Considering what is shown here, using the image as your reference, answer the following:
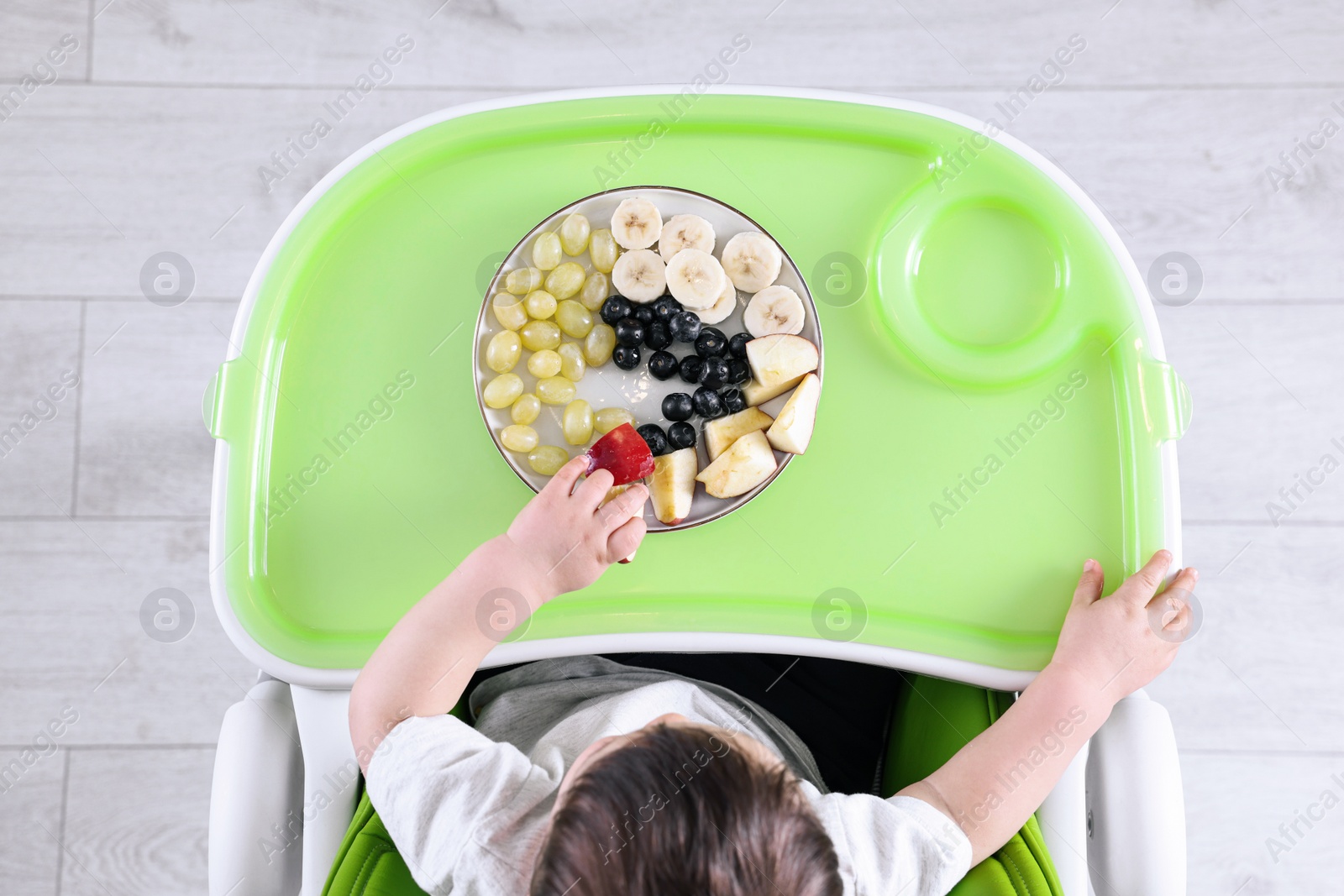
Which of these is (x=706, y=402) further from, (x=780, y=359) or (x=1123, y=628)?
(x=1123, y=628)

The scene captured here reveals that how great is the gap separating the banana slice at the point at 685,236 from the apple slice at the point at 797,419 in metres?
0.14

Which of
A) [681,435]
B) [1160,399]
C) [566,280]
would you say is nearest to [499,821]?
[681,435]

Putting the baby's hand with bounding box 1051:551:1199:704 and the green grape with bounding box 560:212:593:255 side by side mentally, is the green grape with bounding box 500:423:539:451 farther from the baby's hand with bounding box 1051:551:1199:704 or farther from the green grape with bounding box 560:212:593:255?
the baby's hand with bounding box 1051:551:1199:704

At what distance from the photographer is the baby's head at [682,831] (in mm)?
629

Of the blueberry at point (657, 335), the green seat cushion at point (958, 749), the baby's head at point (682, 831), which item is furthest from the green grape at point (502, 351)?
the green seat cushion at point (958, 749)

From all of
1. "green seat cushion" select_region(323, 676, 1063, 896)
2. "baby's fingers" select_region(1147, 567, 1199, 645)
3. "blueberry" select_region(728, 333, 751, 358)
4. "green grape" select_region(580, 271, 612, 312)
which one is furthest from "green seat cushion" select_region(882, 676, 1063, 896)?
"green grape" select_region(580, 271, 612, 312)

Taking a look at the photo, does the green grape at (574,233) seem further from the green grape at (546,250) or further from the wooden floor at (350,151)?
the wooden floor at (350,151)

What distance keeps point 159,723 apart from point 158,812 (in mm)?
134

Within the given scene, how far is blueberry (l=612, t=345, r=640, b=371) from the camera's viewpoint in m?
0.77

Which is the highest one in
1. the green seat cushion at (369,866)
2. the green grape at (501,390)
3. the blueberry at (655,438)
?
the green grape at (501,390)

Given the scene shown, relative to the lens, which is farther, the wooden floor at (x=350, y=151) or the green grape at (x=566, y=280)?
the wooden floor at (x=350, y=151)

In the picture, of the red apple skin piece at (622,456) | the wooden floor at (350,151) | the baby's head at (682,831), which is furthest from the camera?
the wooden floor at (350,151)

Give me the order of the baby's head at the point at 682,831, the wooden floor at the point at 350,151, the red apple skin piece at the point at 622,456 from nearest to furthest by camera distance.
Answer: the baby's head at the point at 682,831
the red apple skin piece at the point at 622,456
the wooden floor at the point at 350,151

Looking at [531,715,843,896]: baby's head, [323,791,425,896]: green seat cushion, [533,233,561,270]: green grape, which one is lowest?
[323,791,425,896]: green seat cushion
